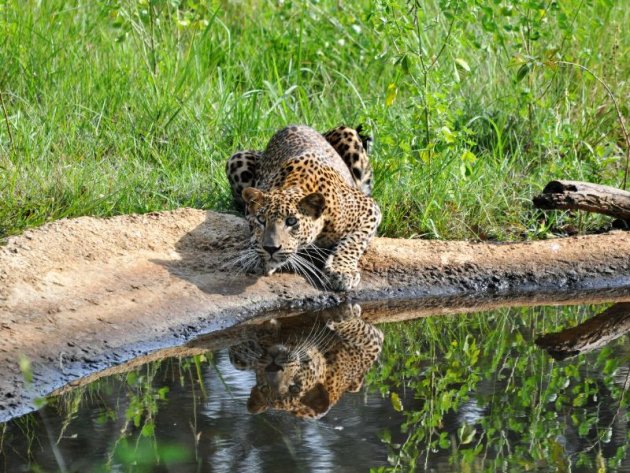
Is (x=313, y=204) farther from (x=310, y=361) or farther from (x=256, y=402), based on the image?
(x=256, y=402)

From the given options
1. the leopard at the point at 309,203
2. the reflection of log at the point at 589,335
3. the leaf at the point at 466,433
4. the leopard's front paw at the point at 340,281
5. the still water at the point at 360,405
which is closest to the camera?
the still water at the point at 360,405

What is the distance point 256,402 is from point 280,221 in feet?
5.31

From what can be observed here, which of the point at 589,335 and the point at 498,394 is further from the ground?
the point at 498,394

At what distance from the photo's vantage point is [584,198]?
306 inches

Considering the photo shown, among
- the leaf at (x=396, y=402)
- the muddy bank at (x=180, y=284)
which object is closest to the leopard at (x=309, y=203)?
the muddy bank at (x=180, y=284)

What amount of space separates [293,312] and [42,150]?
2337 mm

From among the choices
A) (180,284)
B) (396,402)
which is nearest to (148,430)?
(396,402)

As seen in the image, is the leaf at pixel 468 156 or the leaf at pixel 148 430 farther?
the leaf at pixel 468 156

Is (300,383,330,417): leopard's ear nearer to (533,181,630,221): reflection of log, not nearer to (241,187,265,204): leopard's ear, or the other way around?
(241,187,265,204): leopard's ear

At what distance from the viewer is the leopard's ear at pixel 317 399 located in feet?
18.6

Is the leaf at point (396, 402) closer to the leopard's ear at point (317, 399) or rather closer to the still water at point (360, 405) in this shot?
the still water at point (360, 405)

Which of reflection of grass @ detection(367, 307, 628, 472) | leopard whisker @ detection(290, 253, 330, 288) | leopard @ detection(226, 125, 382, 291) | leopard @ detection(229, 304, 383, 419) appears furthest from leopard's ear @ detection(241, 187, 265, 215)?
reflection of grass @ detection(367, 307, 628, 472)

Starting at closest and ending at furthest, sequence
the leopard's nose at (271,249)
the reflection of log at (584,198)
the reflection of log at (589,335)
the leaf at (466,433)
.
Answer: the leaf at (466,433) < the reflection of log at (589,335) < the leopard's nose at (271,249) < the reflection of log at (584,198)

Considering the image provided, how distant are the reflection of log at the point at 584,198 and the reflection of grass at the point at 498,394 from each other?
0.70 metres
